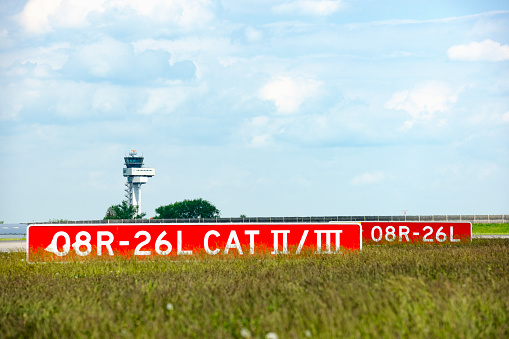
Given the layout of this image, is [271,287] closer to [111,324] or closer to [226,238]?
[111,324]

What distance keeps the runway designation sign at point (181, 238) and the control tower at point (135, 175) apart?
14451 cm

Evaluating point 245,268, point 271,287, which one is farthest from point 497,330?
point 245,268

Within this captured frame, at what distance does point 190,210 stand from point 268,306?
123 m

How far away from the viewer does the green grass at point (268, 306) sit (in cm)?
615

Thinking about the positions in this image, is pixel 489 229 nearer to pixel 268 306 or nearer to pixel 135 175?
pixel 268 306

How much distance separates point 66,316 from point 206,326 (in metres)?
2.03

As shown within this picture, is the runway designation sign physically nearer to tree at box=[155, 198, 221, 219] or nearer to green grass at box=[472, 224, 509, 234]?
green grass at box=[472, 224, 509, 234]

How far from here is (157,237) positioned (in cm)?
1644

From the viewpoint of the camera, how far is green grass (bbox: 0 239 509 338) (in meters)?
6.15

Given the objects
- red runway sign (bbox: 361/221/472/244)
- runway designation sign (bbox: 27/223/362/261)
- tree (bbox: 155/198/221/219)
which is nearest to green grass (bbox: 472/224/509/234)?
red runway sign (bbox: 361/221/472/244)

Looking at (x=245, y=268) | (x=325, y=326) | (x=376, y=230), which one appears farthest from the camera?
(x=376, y=230)

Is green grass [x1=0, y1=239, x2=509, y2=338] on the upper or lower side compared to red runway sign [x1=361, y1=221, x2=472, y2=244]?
lower

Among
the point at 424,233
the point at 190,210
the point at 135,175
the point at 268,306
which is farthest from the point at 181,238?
the point at 135,175

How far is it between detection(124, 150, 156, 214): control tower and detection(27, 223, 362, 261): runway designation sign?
474 feet
